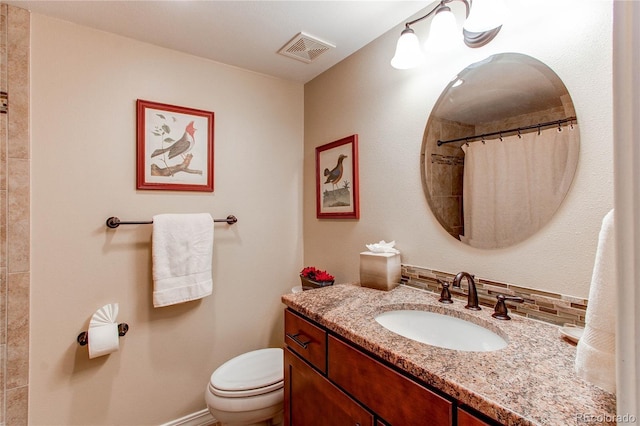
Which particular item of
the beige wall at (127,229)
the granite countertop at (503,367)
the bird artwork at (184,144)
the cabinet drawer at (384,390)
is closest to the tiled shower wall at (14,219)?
the beige wall at (127,229)

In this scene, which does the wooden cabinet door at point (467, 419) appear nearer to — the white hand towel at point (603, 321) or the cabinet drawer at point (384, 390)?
the cabinet drawer at point (384, 390)

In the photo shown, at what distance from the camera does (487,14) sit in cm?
99

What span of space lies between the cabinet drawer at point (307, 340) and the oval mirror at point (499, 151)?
0.73m

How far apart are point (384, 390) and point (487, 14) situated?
4.10ft

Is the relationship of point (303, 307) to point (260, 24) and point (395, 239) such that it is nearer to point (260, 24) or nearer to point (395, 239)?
point (395, 239)

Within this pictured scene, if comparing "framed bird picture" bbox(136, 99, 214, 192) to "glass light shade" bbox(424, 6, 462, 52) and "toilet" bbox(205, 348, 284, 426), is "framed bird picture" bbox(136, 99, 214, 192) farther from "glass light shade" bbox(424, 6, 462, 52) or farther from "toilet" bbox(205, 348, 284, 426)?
"glass light shade" bbox(424, 6, 462, 52)

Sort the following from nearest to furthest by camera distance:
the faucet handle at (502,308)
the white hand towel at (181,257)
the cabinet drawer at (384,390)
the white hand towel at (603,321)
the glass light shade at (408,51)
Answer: the white hand towel at (603,321), the cabinet drawer at (384,390), the faucet handle at (502,308), the glass light shade at (408,51), the white hand towel at (181,257)

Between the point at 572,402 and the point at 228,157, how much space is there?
1924 mm

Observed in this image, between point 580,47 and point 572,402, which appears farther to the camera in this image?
point 580,47

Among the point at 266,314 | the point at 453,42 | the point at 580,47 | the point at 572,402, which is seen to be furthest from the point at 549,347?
the point at 266,314

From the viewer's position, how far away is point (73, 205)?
150 centimetres

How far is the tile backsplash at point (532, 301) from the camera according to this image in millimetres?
924

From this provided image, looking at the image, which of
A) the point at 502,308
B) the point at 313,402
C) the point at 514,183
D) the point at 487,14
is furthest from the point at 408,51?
the point at 313,402

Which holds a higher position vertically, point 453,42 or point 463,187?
point 453,42
